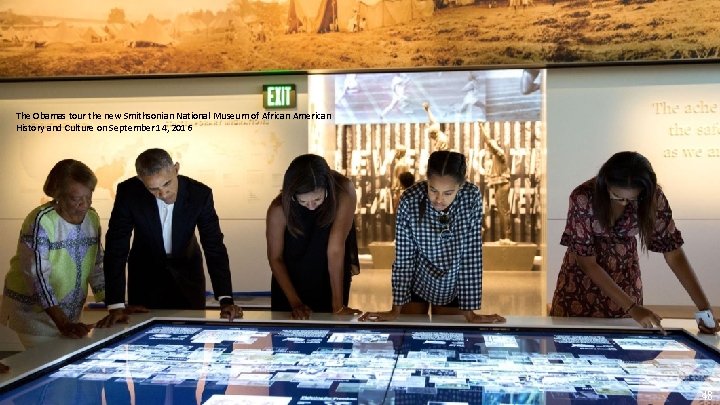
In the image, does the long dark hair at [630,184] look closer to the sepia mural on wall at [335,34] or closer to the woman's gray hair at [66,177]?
the woman's gray hair at [66,177]

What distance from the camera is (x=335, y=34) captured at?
7.73 meters

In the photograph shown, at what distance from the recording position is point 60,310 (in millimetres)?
3268

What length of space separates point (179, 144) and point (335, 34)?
1.89 meters

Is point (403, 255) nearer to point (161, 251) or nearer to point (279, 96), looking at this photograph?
point (161, 251)

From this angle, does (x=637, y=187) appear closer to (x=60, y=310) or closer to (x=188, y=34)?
(x=60, y=310)

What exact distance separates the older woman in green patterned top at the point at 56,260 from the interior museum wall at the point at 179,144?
→ 4.25 m

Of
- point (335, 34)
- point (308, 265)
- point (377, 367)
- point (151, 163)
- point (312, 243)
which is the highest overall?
point (335, 34)

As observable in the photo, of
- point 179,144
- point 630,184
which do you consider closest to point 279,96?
point 179,144

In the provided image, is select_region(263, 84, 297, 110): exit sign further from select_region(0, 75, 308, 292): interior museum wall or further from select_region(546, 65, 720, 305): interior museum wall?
select_region(546, 65, 720, 305): interior museum wall

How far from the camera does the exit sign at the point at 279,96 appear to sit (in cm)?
786

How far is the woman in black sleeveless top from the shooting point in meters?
3.74

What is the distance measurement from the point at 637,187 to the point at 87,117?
6.24m

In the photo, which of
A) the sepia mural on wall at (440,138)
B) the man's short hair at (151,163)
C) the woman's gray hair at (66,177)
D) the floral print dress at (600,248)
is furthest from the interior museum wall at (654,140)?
the woman's gray hair at (66,177)

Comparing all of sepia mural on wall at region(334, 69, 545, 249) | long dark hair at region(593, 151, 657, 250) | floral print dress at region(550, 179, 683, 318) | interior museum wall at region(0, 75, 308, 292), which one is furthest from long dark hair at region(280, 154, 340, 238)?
sepia mural on wall at region(334, 69, 545, 249)
